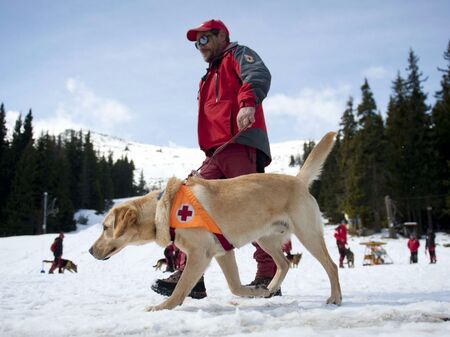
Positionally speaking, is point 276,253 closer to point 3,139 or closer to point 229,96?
point 229,96

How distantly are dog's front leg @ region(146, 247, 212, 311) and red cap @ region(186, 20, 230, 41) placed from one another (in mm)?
2783

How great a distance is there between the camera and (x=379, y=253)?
76.8 feet

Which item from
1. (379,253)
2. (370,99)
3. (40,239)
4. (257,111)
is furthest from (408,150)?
(257,111)

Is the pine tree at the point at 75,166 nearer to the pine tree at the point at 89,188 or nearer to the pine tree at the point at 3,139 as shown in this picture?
the pine tree at the point at 89,188

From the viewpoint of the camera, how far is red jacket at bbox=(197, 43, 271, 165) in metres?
4.30

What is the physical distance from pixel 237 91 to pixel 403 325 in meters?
3.10

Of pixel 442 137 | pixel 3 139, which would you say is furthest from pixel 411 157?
pixel 3 139

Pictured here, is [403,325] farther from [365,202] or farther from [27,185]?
[27,185]

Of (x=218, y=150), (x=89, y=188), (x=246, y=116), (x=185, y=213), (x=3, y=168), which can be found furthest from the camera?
(x=89, y=188)

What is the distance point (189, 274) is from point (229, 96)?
86.2 inches

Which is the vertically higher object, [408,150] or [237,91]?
[408,150]

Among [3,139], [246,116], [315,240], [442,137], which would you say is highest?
[3,139]

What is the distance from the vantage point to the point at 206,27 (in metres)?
4.71

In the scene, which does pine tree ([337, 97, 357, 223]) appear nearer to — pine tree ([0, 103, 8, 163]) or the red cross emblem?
the red cross emblem
